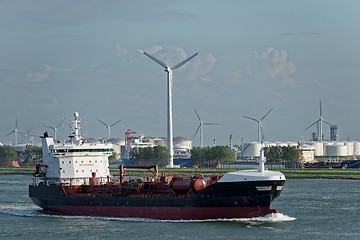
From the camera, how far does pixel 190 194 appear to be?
6994 centimetres

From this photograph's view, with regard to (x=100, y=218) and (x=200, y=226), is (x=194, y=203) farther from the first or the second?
(x=100, y=218)

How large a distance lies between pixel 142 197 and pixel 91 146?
13.1 m

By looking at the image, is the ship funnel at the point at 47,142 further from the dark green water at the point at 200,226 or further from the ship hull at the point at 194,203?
the ship hull at the point at 194,203

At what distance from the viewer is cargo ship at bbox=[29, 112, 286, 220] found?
67.7 m

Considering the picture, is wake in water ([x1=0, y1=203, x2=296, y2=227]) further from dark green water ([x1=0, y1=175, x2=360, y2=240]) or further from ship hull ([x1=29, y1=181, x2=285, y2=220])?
ship hull ([x1=29, y1=181, x2=285, y2=220])

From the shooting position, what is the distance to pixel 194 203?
6912cm

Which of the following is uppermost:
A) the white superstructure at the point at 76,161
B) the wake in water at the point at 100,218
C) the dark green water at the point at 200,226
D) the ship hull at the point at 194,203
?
the white superstructure at the point at 76,161

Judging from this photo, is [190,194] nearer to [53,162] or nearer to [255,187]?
[255,187]

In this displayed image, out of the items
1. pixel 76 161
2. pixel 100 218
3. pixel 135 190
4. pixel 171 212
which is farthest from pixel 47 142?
pixel 171 212

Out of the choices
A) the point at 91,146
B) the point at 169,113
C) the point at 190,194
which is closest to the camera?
the point at 190,194

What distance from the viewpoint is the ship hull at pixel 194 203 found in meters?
67.4

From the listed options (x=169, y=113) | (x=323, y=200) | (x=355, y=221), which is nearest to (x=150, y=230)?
(x=355, y=221)

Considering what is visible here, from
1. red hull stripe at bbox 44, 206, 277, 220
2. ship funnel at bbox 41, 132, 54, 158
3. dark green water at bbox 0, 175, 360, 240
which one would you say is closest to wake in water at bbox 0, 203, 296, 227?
dark green water at bbox 0, 175, 360, 240

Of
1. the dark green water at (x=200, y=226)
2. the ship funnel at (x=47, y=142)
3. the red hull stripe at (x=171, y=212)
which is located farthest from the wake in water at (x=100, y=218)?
the ship funnel at (x=47, y=142)
